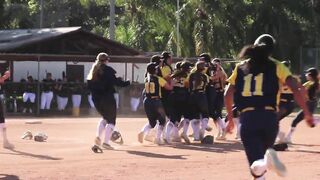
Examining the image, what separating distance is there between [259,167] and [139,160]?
511cm

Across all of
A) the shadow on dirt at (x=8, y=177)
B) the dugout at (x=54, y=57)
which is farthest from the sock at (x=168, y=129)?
the dugout at (x=54, y=57)

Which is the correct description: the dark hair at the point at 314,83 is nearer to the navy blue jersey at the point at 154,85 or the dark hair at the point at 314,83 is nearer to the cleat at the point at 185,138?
the cleat at the point at 185,138

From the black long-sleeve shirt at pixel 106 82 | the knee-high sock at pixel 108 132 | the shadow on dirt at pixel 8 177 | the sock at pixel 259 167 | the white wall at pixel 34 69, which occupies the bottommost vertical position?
the shadow on dirt at pixel 8 177

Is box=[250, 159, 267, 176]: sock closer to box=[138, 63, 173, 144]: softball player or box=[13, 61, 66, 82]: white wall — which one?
box=[138, 63, 173, 144]: softball player

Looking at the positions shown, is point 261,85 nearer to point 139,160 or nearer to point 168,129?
point 139,160

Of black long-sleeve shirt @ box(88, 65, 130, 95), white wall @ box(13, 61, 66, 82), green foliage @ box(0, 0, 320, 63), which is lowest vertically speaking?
white wall @ box(13, 61, 66, 82)

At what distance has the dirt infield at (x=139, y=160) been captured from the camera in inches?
422

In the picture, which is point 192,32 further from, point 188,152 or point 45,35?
point 188,152

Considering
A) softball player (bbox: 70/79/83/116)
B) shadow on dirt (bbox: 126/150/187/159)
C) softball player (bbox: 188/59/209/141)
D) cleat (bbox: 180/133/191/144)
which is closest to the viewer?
shadow on dirt (bbox: 126/150/187/159)

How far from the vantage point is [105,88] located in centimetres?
1409

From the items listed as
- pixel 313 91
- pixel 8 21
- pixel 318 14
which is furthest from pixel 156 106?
pixel 8 21

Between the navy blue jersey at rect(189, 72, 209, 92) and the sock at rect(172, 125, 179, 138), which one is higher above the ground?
the navy blue jersey at rect(189, 72, 209, 92)

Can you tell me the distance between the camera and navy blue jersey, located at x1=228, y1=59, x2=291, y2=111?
→ 7.78 m

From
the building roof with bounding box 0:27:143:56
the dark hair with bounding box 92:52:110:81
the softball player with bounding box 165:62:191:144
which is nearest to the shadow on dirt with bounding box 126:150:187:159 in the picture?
the dark hair with bounding box 92:52:110:81
